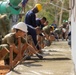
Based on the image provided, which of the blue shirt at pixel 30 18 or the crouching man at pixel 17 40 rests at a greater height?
the blue shirt at pixel 30 18

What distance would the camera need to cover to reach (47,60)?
30.1ft

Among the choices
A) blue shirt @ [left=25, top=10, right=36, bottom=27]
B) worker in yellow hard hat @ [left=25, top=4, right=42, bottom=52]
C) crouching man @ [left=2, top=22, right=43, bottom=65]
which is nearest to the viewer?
crouching man @ [left=2, top=22, right=43, bottom=65]

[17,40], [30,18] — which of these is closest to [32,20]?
[30,18]

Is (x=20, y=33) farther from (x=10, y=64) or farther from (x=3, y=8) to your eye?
(x=3, y=8)

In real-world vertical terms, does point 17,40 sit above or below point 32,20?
below

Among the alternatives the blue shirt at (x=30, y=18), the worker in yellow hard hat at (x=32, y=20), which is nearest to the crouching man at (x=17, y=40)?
the worker in yellow hard hat at (x=32, y=20)

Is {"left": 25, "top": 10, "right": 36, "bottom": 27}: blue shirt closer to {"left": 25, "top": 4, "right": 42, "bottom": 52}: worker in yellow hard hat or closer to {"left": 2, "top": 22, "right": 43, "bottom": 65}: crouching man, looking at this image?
{"left": 25, "top": 4, "right": 42, "bottom": 52}: worker in yellow hard hat

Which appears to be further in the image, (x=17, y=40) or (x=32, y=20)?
(x=32, y=20)

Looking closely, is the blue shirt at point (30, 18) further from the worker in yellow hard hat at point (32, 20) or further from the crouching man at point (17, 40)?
Result: the crouching man at point (17, 40)

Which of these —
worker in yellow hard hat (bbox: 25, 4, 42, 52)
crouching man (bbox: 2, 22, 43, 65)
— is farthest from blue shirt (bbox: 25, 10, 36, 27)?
crouching man (bbox: 2, 22, 43, 65)

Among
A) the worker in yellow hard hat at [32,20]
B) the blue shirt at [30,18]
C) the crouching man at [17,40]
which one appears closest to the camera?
the crouching man at [17,40]

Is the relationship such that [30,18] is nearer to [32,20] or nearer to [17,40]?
[32,20]

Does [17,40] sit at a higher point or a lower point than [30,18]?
lower

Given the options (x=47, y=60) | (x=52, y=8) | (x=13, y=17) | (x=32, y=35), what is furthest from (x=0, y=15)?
(x=52, y=8)
